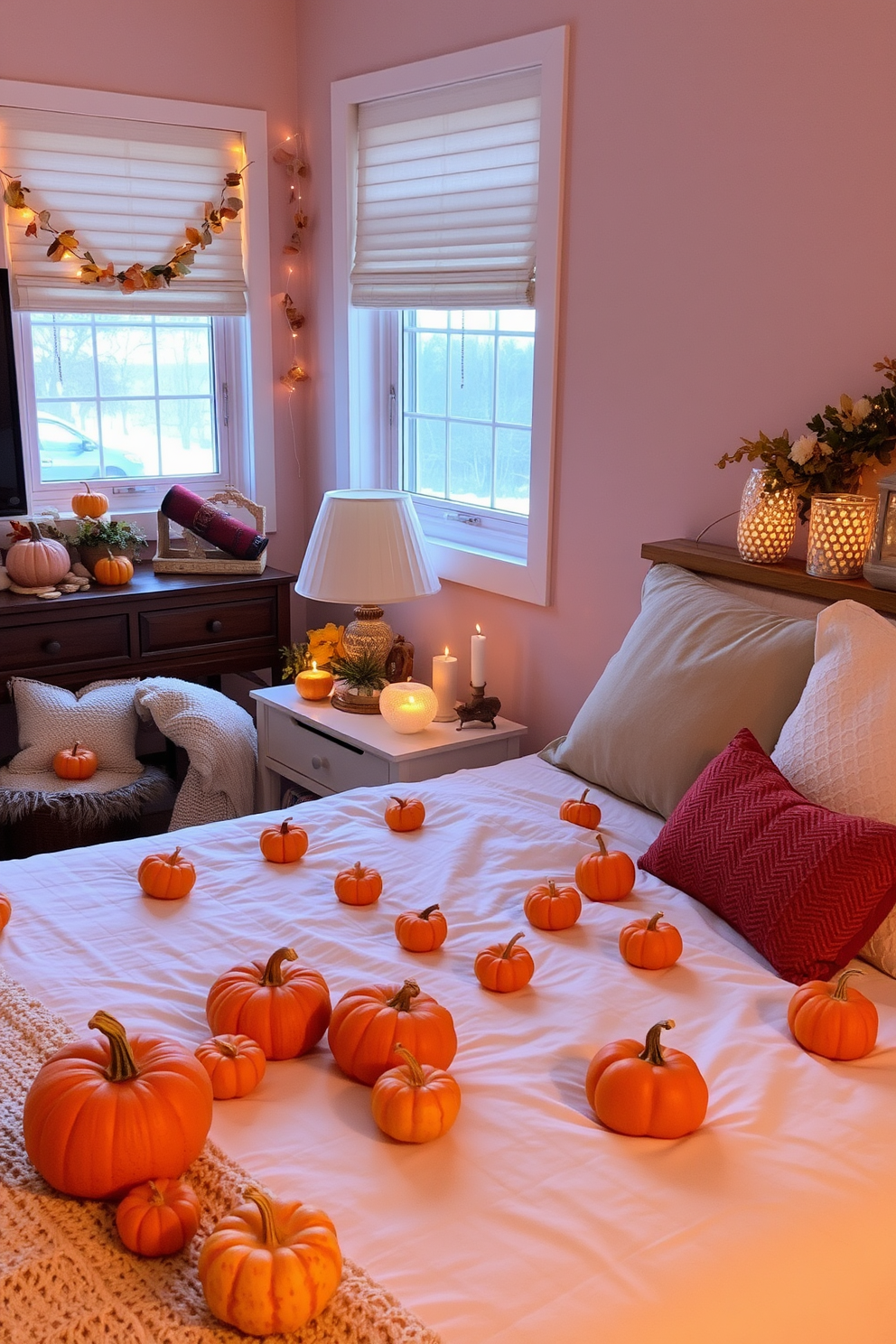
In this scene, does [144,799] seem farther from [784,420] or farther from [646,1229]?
[646,1229]

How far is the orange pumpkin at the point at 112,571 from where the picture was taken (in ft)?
11.7

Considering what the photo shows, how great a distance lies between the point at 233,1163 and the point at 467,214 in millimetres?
2727

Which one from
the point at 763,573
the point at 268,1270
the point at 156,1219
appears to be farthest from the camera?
the point at 763,573

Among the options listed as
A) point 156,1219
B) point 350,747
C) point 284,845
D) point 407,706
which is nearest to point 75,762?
point 350,747

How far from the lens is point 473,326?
140 inches

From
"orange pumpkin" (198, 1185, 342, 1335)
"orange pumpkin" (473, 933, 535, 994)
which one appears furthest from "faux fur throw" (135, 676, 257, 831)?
"orange pumpkin" (198, 1185, 342, 1335)

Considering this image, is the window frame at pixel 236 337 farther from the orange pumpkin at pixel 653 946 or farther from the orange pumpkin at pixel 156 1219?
the orange pumpkin at pixel 156 1219

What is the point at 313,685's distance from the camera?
338 centimetres

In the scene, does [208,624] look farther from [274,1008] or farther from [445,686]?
[274,1008]

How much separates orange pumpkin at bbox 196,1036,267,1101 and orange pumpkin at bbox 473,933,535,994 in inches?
15.0

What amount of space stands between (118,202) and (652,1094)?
3.24 metres

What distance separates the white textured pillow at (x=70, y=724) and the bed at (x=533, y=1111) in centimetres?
116

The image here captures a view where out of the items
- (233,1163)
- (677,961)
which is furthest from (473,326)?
(233,1163)

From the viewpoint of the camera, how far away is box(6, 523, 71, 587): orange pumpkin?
341 centimetres
